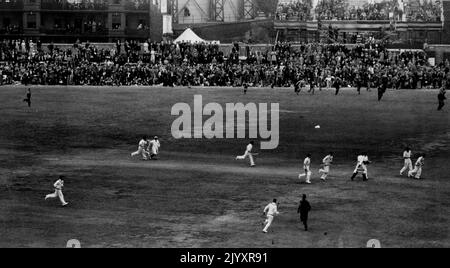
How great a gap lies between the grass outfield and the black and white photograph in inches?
Answer: 4.6

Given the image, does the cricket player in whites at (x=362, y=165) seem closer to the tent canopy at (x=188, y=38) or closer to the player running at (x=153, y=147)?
the player running at (x=153, y=147)

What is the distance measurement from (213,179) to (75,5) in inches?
2109

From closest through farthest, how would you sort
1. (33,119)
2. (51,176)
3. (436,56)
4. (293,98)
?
(51,176)
(33,119)
(293,98)
(436,56)

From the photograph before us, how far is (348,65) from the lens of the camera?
206 feet

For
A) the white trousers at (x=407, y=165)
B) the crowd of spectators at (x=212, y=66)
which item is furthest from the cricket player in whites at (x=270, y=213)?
the crowd of spectators at (x=212, y=66)

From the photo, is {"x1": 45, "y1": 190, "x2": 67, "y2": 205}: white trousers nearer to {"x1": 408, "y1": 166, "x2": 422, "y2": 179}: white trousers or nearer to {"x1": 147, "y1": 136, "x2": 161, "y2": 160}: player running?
{"x1": 147, "y1": 136, "x2": 161, "y2": 160}: player running

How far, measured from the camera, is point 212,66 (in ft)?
216

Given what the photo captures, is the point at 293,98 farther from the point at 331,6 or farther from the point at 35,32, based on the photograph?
the point at 35,32

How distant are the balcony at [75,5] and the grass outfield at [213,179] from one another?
29745 mm

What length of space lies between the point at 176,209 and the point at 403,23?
48.3m

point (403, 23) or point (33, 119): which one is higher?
point (403, 23)

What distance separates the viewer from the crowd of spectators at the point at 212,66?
202 ft

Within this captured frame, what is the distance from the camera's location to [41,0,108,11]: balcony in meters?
82.9
